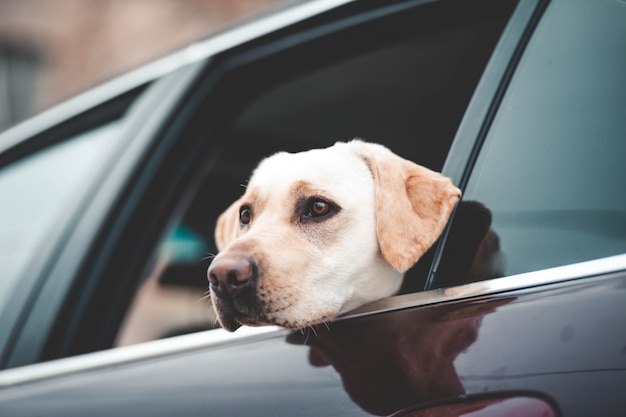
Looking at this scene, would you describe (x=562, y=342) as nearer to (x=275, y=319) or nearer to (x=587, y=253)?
(x=587, y=253)

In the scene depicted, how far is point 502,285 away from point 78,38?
1292 centimetres

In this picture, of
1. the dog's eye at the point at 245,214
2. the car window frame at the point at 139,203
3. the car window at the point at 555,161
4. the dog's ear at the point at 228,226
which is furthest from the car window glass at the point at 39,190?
the car window at the point at 555,161

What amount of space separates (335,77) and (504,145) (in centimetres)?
214

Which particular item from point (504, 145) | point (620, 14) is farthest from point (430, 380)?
point (620, 14)

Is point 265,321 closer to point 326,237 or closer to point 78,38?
point 326,237

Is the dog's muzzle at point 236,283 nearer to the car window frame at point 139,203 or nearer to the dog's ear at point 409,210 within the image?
the dog's ear at point 409,210

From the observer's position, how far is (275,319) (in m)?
1.50

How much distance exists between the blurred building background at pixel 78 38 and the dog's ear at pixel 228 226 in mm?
10305

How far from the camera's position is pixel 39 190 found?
10.5 ft

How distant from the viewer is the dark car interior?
9.84 feet

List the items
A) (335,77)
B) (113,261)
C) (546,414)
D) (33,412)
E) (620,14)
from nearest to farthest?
(546,414)
(620,14)
(33,412)
(113,261)
(335,77)

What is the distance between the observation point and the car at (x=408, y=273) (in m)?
1.24

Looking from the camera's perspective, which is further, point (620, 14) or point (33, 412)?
point (33, 412)

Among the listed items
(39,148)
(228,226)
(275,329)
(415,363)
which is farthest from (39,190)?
(415,363)
